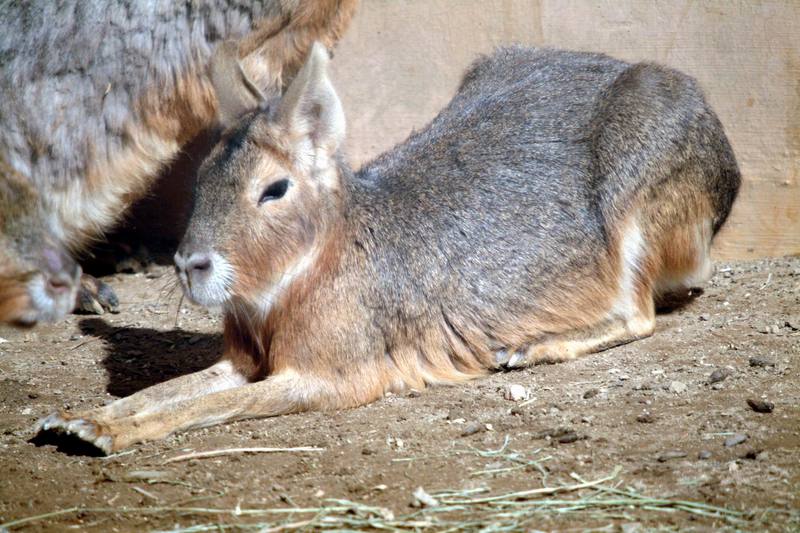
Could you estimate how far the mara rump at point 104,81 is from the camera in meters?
5.19

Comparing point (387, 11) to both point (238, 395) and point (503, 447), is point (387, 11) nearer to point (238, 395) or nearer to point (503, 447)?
point (238, 395)

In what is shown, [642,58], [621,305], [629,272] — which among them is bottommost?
[621,305]

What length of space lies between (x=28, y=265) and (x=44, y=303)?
0.95 feet

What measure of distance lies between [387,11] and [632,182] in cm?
207

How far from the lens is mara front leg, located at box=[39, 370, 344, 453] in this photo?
3982 mm

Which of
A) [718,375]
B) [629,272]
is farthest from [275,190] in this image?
[718,375]

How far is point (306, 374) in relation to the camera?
440 cm

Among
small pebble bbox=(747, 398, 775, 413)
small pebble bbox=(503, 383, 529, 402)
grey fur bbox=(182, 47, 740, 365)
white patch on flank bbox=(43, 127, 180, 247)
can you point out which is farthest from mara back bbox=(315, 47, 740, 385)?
white patch on flank bbox=(43, 127, 180, 247)

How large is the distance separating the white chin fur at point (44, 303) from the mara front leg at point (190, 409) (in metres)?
0.62

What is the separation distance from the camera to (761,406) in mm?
3904

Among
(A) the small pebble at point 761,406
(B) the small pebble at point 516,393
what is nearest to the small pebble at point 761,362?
(A) the small pebble at point 761,406

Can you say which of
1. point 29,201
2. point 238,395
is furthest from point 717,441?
point 29,201

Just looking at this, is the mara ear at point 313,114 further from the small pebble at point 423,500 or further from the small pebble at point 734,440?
the small pebble at point 734,440

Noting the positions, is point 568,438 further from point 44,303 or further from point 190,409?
point 44,303
